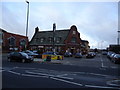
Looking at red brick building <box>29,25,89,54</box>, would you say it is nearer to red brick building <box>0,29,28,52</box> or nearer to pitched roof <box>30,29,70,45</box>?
pitched roof <box>30,29,70,45</box>

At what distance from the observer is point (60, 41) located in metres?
54.1

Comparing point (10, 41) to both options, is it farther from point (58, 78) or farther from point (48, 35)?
point (58, 78)

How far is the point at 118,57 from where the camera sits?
878 inches

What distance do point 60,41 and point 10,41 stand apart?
18.2m

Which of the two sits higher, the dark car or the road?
the dark car

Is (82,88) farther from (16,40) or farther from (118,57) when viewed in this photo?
(16,40)

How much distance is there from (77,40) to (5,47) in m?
27.5

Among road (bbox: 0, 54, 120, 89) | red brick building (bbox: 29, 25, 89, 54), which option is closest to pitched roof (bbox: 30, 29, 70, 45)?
red brick building (bbox: 29, 25, 89, 54)

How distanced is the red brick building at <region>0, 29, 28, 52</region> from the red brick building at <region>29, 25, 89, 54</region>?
5.61 metres

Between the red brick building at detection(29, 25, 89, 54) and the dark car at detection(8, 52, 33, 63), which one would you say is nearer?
the dark car at detection(8, 52, 33, 63)

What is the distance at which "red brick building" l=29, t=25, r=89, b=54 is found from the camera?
2105 inches

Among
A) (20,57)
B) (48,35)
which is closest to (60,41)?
(48,35)

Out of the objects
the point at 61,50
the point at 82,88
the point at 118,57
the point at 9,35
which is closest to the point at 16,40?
the point at 9,35

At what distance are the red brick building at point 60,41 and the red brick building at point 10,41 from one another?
221 inches
